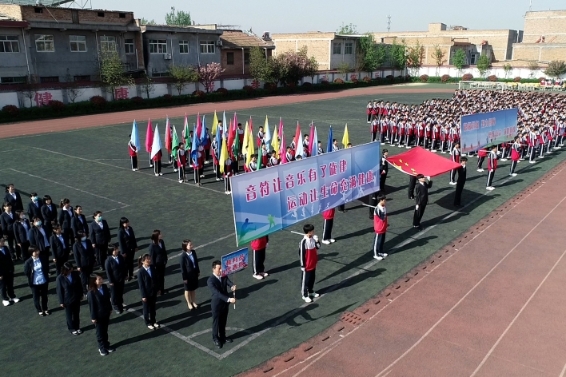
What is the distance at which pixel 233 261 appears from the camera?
859 centimetres

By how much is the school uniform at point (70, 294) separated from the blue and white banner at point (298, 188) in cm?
306

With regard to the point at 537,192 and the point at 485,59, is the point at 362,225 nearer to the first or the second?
the point at 537,192

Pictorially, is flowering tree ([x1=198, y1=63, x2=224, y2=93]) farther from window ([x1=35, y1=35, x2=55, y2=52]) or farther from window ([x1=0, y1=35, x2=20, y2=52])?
window ([x1=0, y1=35, x2=20, y2=52])

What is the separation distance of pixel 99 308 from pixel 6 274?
3030 millimetres

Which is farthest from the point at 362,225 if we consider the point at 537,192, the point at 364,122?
the point at 364,122

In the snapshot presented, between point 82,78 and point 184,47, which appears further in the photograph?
point 184,47

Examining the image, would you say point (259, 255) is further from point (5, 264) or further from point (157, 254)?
point (5, 264)

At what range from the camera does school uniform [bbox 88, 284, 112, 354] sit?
7.85 meters

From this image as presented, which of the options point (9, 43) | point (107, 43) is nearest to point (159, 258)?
point (9, 43)

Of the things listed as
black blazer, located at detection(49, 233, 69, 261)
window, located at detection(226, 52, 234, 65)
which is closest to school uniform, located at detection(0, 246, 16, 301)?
black blazer, located at detection(49, 233, 69, 261)

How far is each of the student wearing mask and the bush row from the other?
29172mm

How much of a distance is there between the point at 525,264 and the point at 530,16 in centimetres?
10091

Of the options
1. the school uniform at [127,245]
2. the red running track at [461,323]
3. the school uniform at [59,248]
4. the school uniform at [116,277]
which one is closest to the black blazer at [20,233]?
the school uniform at [59,248]

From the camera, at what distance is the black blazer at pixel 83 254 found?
992 cm
